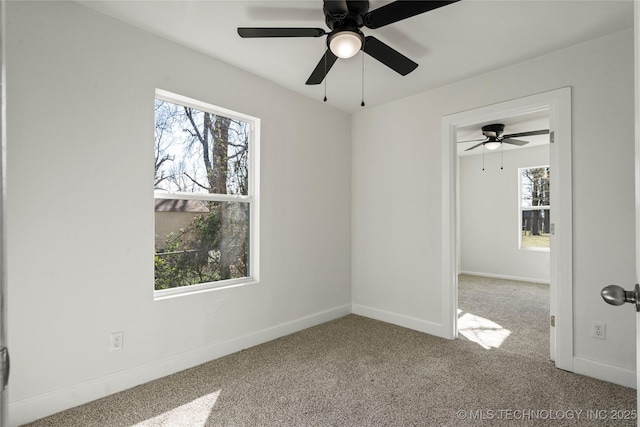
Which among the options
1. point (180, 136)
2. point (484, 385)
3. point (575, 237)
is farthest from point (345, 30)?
point (484, 385)

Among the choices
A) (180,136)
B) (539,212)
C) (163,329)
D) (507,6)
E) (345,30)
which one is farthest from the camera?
(539,212)

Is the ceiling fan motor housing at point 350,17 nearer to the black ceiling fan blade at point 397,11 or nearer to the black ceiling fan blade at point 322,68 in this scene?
the black ceiling fan blade at point 397,11

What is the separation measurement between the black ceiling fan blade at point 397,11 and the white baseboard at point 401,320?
2718 millimetres

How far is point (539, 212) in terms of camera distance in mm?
6180

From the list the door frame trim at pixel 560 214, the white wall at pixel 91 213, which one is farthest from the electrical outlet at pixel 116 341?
the door frame trim at pixel 560 214

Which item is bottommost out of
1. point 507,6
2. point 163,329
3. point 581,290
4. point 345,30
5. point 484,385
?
point 484,385

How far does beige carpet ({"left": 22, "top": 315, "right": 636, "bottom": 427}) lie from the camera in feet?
6.35

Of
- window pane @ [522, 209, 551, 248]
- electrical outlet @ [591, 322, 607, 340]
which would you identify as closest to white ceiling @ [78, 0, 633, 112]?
electrical outlet @ [591, 322, 607, 340]

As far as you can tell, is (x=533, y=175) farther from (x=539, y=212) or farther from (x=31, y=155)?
(x=31, y=155)

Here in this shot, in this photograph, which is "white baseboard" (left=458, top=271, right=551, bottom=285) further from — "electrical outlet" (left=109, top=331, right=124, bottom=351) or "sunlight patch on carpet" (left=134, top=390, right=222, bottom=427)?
"electrical outlet" (left=109, top=331, right=124, bottom=351)

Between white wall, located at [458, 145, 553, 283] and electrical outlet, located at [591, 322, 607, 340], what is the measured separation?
3953 millimetres

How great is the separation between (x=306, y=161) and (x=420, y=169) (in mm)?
1193

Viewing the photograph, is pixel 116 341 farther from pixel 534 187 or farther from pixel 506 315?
pixel 534 187

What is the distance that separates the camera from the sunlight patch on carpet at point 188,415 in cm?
189
